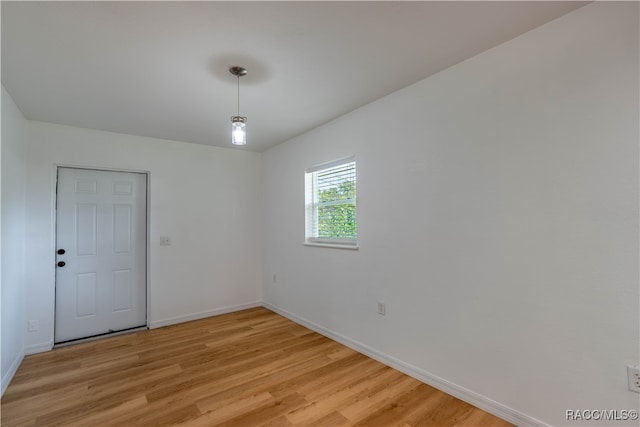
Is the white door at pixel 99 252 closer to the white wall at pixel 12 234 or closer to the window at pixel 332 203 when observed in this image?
the white wall at pixel 12 234

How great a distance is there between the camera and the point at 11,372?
2541 mm

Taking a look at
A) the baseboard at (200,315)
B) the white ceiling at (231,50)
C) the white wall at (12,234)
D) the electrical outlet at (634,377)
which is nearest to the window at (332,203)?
the white ceiling at (231,50)

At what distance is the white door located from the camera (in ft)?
11.0

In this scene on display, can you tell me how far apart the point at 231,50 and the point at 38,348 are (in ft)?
11.8

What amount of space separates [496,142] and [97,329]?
450 cm

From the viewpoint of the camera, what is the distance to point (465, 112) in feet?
7.02

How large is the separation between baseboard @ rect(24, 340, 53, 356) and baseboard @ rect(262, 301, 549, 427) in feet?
9.53

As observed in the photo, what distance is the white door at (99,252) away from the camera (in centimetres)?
334

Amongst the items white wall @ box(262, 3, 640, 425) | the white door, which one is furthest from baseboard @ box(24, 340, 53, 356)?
white wall @ box(262, 3, 640, 425)

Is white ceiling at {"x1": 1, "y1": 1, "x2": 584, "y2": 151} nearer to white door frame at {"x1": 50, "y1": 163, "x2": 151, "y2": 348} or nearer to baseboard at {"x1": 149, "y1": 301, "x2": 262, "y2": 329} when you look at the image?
white door frame at {"x1": 50, "y1": 163, "x2": 151, "y2": 348}

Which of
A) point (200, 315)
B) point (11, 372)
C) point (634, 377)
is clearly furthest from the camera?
point (200, 315)

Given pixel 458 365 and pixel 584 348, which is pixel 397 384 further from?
pixel 584 348

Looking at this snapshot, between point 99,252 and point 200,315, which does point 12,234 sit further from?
point 200,315

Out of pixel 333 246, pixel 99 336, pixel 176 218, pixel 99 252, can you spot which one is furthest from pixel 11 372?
pixel 333 246
